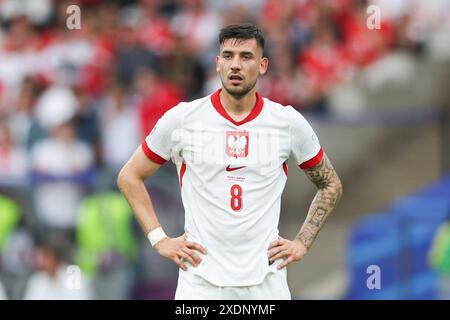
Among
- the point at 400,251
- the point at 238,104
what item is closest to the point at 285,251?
the point at 238,104

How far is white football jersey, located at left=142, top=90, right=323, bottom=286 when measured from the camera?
7770 mm

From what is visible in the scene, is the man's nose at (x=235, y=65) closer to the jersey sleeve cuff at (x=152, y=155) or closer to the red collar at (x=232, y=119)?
the red collar at (x=232, y=119)

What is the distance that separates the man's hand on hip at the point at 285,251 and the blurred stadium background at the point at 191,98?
200 inches

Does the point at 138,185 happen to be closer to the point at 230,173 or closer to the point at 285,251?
the point at 230,173

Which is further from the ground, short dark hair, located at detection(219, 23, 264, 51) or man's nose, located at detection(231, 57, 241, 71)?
short dark hair, located at detection(219, 23, 264, 51)

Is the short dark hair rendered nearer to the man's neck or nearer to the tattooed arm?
the man's neck

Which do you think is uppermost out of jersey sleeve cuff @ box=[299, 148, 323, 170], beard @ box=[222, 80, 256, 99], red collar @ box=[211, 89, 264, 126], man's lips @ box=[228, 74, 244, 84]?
man's lips @ box=[228, 74, 244, 84]

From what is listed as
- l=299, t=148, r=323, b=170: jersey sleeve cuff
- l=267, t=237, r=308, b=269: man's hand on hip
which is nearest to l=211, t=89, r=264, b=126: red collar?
l=299, t=148, r=323, b=170: jersey sleeve cuff

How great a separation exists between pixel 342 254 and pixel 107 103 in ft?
11.0

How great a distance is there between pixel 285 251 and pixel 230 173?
22.9 inches

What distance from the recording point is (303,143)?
8.00 meters

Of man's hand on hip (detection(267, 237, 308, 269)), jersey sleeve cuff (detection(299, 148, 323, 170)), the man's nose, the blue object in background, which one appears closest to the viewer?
the man's nose

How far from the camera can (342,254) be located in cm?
1541
